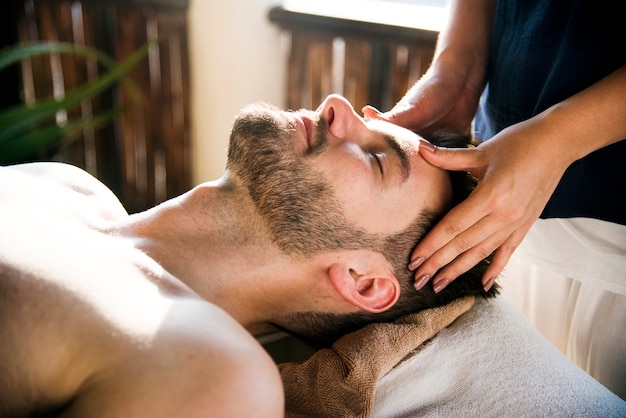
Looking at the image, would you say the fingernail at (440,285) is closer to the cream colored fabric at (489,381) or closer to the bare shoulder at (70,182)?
the cream colored fabric at (489,381)

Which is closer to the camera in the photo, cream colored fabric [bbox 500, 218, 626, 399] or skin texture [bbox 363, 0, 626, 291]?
skin texture [bbox 363, 0, 626, 291]

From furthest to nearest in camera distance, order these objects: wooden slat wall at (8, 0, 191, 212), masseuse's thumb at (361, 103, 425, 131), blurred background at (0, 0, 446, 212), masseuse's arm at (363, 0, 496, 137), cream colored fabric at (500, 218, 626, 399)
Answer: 1. wooden slat wall at (8, 0, 191, 212)
2. blurred background at (0, 0, 446, 212)
3. masseuse's arm at (363, 0, 496, 137)
4. masseuse's thumb at (361, 103, 425, 131)
5. cream colored fabric at (500, 218, 626, 399)

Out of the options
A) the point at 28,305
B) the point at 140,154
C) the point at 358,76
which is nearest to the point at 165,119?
the point at 140,154

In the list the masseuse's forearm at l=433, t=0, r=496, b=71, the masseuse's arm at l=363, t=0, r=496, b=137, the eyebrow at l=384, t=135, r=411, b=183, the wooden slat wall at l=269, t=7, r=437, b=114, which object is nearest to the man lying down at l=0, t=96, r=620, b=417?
the eyebrow at l=384, t=135, r=411, b=183

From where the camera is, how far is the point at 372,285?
4.25ft

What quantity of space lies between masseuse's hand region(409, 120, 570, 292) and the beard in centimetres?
20

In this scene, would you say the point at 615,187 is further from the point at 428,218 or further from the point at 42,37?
the point at 42,37

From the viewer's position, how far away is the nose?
1.32m

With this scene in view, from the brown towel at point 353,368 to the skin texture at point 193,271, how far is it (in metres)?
0.09

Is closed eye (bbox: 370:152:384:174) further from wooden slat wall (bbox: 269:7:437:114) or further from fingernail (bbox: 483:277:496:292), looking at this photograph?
wooden slat wall (bbox: 269:7:437:114)

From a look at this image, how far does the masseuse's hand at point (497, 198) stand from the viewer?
1.10 metres

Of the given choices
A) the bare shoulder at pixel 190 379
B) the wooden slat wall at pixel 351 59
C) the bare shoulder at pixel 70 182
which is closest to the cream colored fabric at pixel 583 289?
the bare shoulder at pixel 190 379

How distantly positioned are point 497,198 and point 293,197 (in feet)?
1.41

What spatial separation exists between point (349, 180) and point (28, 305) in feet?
2.21
